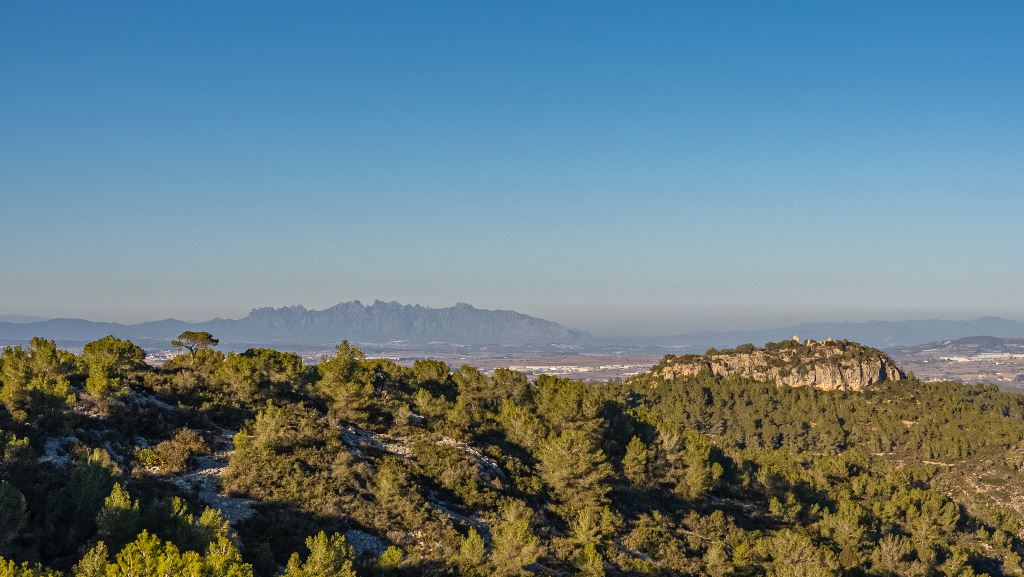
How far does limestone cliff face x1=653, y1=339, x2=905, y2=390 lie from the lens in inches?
4651

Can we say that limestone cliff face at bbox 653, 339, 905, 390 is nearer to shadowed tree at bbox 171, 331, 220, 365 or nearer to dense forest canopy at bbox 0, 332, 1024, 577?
dense forest canopy at bbox 0, 332, 1024, 577

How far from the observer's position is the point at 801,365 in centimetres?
12250

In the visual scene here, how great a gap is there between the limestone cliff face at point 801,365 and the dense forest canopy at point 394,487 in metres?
53.5

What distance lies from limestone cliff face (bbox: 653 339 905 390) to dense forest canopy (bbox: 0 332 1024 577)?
5351 centimetres

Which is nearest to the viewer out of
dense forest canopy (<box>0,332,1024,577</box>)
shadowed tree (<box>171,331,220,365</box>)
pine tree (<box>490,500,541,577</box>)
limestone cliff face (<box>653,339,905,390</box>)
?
dense forest canopy (<box>0,332,1024,577</box>)

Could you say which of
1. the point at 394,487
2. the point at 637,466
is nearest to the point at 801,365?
the point at 637,466

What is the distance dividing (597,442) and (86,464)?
102 ft

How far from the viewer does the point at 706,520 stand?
125 feet

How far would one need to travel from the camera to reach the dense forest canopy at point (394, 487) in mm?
20922

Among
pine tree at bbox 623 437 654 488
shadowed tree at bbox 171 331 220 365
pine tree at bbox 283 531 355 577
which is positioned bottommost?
pine tree at bbox 623 437 654 488

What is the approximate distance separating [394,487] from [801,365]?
11248 cm

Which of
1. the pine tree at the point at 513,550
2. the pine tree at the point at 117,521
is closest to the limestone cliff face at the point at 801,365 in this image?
the pine tree at the point at 513,550

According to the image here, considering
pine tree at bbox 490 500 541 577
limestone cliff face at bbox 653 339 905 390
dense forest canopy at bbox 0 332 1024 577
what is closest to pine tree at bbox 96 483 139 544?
dense forest canopy at bbox 0 332 1024 577

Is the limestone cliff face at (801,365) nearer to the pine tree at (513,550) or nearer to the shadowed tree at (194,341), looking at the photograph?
the shadowed tree at (194,341)
